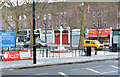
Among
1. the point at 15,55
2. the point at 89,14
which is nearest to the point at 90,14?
the point at 89,14

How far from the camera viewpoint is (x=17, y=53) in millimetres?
14820

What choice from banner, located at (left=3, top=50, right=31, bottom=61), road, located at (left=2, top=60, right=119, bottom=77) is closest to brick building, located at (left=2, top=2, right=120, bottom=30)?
banner, located at (left=3, top=50, right=31, bottom=61)

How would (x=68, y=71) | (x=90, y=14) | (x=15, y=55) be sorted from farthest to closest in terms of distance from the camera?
(x=90, y=14) < (x=15, y=55) < (x=68, y=71)

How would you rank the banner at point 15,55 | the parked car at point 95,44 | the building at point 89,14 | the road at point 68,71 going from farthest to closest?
the building at point 89,14
the parked car at point 95,44
the banner at point 15,55
the road at point 68,71

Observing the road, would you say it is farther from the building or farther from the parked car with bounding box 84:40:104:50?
the building

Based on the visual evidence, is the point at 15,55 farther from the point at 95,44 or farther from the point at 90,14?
the point at 90,14

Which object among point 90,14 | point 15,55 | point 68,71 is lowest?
point 68,71

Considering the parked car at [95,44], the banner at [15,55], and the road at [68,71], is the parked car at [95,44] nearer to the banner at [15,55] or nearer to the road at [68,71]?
the banner at [15,55]

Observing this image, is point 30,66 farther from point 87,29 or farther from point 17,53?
point 87,29

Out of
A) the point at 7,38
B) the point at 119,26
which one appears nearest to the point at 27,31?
the point at 119,26

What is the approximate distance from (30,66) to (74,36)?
108 feet

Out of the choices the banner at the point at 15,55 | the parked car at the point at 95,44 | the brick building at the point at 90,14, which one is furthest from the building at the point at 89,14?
the banner at the point at 15,55

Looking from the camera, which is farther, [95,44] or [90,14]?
[90,14]

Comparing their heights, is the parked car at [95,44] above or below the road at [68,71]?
above
